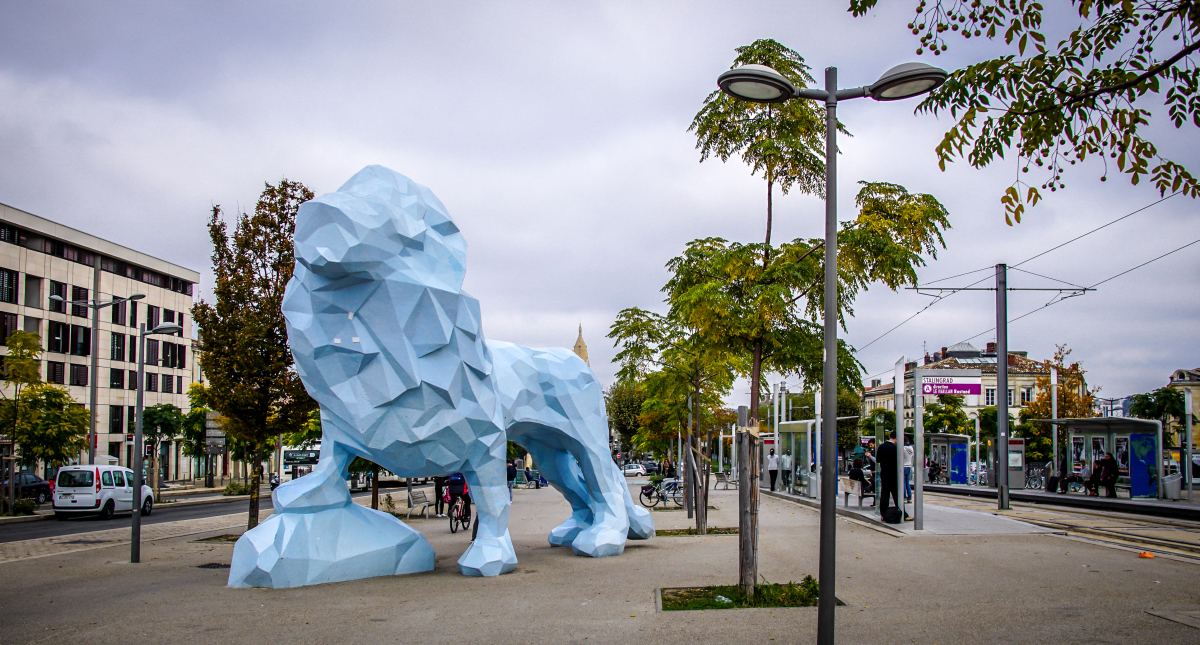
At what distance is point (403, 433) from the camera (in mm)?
9398

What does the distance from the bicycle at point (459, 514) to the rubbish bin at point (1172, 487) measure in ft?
59.8

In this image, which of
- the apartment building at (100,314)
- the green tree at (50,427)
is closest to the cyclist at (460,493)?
the green tree at (50,427)

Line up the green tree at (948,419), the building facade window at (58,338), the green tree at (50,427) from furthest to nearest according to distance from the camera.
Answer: the green tree at (948,419)
the building facade window at (58,338)
the green tree at (50,427)

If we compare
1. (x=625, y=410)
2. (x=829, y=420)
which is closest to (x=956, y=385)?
(x=829, y=420)

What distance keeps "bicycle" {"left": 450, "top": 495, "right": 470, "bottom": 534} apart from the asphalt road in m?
8.80

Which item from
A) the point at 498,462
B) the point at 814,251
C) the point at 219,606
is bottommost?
the point at 219,606

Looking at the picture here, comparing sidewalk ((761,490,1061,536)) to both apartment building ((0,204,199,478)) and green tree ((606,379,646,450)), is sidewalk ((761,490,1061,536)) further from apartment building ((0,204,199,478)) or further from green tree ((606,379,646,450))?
green tree ((606,379,646,450))

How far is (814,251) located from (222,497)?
30.3 m

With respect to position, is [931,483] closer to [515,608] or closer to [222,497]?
[222,497]

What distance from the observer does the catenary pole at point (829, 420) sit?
18.6 ft

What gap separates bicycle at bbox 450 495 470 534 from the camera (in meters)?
16.7

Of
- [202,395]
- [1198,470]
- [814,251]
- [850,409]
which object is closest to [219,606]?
[202,395]

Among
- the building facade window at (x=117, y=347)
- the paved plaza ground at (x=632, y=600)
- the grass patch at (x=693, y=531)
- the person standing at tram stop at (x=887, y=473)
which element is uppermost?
the building facade window at (x=117, y=347)

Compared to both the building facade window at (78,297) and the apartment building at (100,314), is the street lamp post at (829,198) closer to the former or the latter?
the apartment building at (100,314)
